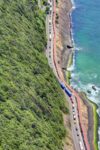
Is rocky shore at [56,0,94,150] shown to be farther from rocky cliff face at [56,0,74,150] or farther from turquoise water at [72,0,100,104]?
turquoise water at [72,0,100,104]

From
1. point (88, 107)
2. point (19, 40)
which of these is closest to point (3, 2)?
point (19, 40)

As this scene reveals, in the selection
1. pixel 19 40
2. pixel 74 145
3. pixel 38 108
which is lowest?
pixel 74 145

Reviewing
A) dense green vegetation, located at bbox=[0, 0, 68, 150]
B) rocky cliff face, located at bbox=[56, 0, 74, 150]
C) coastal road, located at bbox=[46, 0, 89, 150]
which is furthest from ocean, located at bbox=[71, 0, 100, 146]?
dense green vegetation, located at bbox=[0, 0, 68, 150]

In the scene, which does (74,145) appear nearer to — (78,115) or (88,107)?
(78,115)

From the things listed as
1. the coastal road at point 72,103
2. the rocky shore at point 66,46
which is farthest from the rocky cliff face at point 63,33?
the coastal road at point 72,103

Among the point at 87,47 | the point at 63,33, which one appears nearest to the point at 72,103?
the point at 87,47

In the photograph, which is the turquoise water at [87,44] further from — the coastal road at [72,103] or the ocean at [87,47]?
the coastal road at [72,103]
